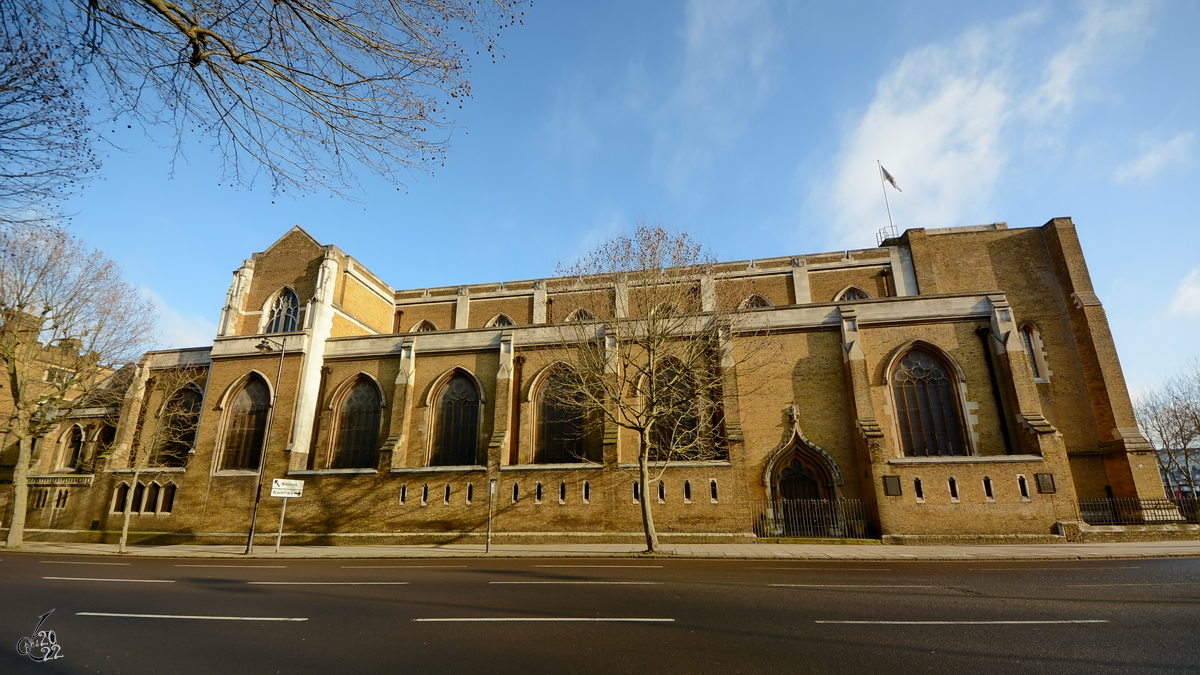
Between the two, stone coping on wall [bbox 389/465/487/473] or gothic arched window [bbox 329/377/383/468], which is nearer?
stone coping on wall [bbox 389/465/487/473]

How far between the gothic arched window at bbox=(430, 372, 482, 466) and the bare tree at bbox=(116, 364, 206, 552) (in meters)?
11.8

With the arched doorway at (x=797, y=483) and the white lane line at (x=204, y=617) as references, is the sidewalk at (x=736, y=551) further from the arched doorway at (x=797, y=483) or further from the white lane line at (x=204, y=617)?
the white lane line at (x=204, y=617)

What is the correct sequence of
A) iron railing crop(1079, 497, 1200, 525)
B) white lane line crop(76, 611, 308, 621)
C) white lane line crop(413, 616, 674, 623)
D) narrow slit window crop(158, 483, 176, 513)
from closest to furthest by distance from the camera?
white lane line crop(413, 616, 674, 623), white lane line crop(76, 611, 308, 621), iron railing crop(1079, 497, 1200, 525), narrow slit window crop(158, 483, 176, 513)

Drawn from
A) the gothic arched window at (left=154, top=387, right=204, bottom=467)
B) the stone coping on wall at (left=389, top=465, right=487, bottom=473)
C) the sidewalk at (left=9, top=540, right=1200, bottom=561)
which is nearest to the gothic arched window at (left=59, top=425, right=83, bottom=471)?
the gothic arched window at (left=154, top=387, right=204, bottom=467)

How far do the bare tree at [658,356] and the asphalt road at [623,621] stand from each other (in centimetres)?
762

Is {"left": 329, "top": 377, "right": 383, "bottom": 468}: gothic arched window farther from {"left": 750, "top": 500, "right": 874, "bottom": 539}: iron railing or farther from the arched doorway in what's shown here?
the arched doorway

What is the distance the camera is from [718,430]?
21922 millimetres

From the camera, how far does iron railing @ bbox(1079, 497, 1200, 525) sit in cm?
1952

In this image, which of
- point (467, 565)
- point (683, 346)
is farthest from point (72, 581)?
point (683, 346)

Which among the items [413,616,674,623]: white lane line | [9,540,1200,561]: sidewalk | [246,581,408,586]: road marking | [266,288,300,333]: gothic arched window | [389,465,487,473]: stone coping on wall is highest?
[266,288,300,333]: gothic arched window

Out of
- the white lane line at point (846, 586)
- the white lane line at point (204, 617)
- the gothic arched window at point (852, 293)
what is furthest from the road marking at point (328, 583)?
the gothic arched window at point (852, 293)

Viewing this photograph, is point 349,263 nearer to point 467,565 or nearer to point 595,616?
Answer: point 467,565

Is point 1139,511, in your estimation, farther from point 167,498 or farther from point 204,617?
point 167,498

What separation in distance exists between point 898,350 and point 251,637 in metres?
23.0
